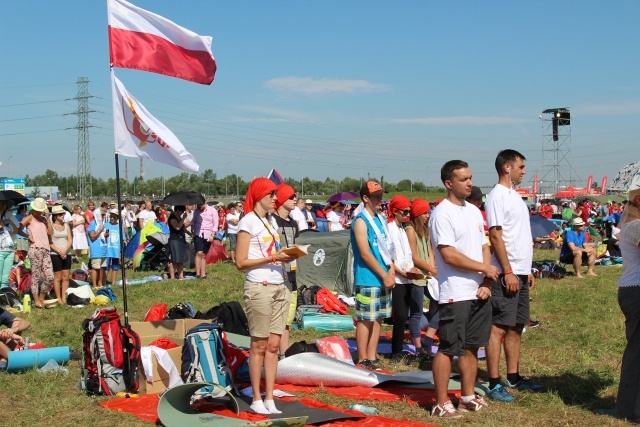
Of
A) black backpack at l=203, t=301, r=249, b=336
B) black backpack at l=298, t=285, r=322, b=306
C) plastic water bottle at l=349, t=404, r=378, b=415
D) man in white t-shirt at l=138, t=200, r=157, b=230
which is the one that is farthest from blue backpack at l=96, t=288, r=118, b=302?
plastic water bottle at l=349, t=404, r=378, b=415

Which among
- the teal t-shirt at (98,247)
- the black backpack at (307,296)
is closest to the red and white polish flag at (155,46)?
the black backpack at (307,296)

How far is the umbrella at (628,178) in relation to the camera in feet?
17.7

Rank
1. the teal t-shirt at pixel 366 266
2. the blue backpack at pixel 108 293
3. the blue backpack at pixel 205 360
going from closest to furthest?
the blue backpack at pixel 205 360, the teal t-shirt at pixel 366 266, the blue backpack at pixel 108 293

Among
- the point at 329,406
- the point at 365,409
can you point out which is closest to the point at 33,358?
the point at 329,406

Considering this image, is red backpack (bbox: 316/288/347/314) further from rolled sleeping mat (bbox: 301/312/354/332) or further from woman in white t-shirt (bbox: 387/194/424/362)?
woman in white t-shirt (bbox: 387/194/424/362)

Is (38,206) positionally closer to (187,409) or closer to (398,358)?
(398,358)

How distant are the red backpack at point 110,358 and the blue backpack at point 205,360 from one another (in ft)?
1.71

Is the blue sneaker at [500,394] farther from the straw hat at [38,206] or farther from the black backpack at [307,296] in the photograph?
the straw hat at [38,206]

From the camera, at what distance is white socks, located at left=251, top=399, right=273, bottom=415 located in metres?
5.61

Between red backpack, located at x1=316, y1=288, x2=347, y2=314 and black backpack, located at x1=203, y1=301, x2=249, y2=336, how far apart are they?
2335 mm

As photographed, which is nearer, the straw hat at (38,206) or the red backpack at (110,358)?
the red backpack at (110,358)

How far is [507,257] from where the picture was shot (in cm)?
595

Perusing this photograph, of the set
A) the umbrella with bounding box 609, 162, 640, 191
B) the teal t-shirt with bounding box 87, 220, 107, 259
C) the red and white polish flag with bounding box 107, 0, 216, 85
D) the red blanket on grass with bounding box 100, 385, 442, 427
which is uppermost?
the red and white polish flag with bounding box 107, 0, 216, 85

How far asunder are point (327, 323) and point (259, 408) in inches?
162
